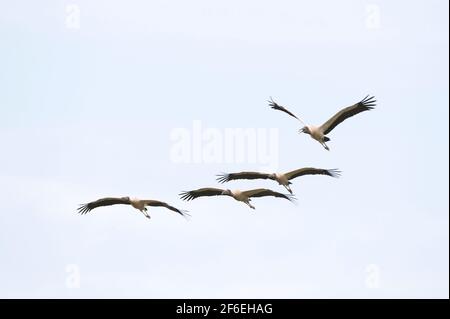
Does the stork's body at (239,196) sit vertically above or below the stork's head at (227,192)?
below

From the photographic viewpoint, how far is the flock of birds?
52.8m

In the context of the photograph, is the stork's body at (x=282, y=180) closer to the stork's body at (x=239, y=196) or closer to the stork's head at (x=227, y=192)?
the stork's body at (x=239, y=196)

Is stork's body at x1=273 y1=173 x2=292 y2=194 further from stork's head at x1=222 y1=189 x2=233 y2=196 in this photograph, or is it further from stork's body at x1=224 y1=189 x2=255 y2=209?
stork's head at x1=222 y1=189 x2=233 y2=196

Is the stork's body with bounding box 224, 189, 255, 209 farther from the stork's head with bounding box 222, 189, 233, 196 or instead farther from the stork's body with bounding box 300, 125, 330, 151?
the stork's body with bounding box 300, 125, 330, 151

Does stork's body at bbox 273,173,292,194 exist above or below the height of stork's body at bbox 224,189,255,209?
above

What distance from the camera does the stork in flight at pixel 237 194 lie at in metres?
55.3

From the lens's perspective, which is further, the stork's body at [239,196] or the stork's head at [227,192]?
the stork's head at [227,192]

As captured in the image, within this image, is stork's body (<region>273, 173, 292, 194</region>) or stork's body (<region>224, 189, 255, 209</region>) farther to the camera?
stork's body (<region>224, 189, 255, 209</region>)

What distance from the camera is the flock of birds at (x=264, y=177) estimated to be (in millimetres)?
52781

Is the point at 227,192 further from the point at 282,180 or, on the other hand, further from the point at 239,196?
the point at 282,180

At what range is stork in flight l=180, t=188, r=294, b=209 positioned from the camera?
55312mm

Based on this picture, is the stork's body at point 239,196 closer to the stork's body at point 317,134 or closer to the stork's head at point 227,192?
the stork's head at point 227,192
